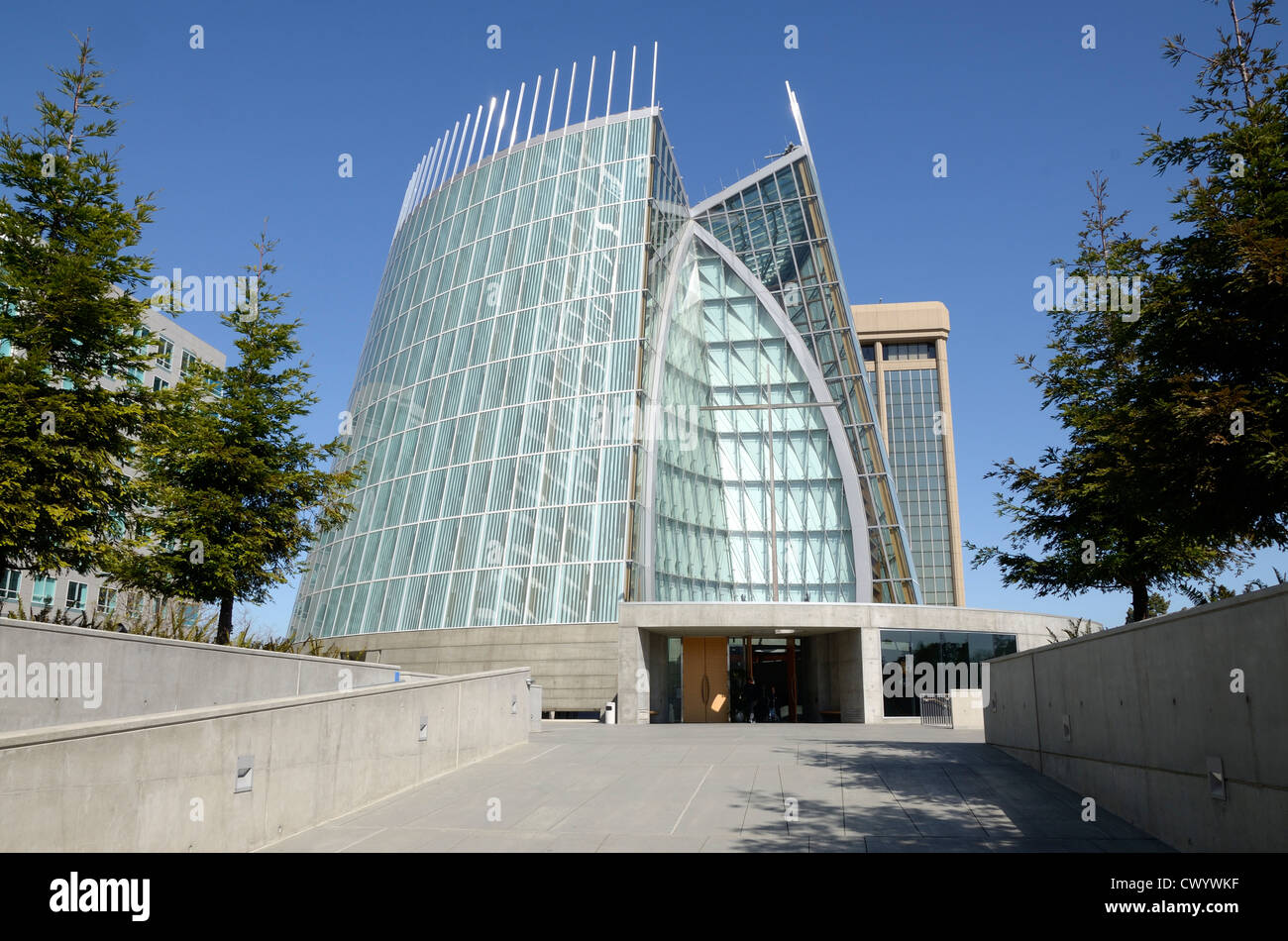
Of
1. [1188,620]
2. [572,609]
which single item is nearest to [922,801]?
[1188,620]

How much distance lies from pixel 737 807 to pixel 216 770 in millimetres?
6421

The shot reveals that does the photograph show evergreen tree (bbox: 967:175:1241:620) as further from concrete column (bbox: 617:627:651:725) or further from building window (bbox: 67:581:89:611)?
building window (bbox: 67:581:89:611)

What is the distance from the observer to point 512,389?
144 feet

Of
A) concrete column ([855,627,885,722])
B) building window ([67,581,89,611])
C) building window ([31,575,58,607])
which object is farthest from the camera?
building window ([67,581,89,611])

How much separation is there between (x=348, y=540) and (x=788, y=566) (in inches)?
911

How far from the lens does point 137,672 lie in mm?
14188

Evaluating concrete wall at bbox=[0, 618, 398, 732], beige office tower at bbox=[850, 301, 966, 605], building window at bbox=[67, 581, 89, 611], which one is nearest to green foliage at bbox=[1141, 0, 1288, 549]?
concrete wall at bbox=[0, 618, 398, 732]

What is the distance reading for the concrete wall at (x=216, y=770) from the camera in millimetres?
7875

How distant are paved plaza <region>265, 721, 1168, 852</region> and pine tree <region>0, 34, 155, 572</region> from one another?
337 inches

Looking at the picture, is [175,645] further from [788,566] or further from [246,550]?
[788,566]

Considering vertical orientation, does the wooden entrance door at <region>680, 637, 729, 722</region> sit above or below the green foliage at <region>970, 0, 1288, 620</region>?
below

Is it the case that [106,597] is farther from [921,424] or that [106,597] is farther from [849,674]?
[921,424]

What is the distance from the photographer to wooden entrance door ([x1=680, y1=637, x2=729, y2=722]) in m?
40.2

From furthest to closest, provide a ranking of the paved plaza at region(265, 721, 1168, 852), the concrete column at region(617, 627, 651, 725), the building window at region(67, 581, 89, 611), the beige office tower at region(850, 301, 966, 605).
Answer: the beige office tower at region(850, 301, 966, 605) < the building window at region(67, 581, 89, 611) < the concrete column at region(617, 627, 651, 725) < the paved plaza at region(265, 721, 1168, 852)
